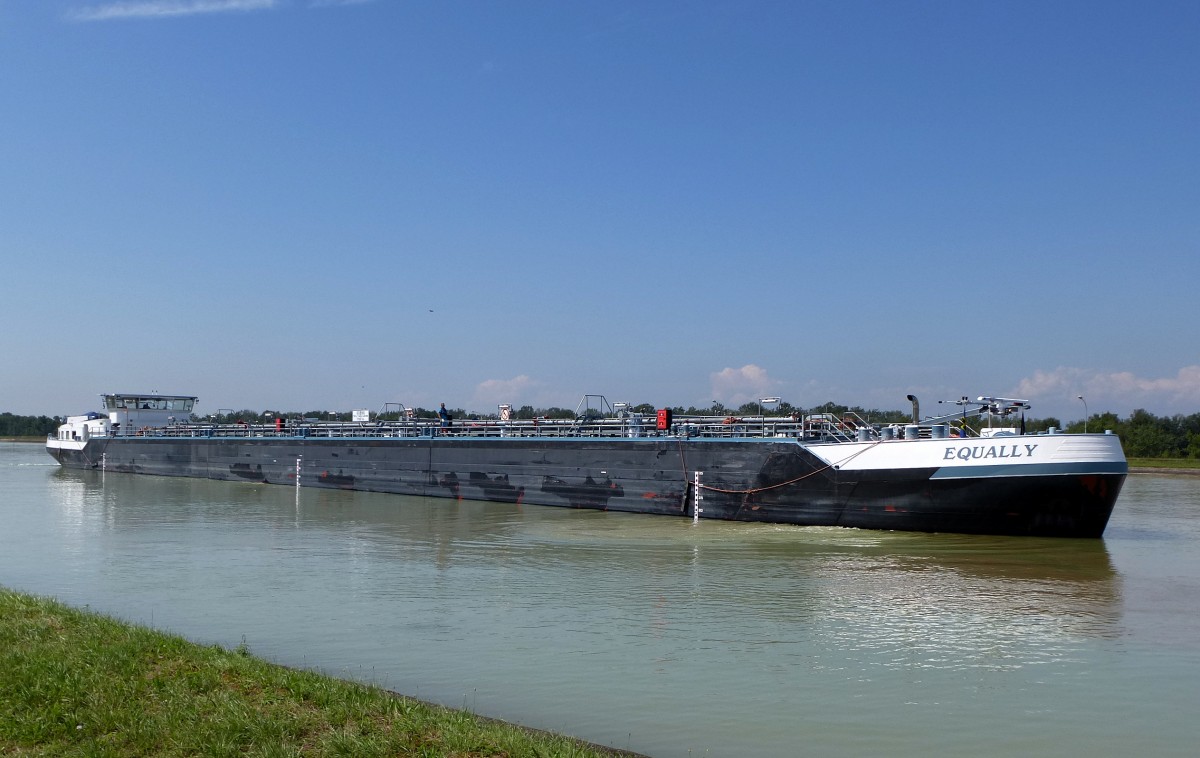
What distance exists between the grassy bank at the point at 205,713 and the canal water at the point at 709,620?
1571mm

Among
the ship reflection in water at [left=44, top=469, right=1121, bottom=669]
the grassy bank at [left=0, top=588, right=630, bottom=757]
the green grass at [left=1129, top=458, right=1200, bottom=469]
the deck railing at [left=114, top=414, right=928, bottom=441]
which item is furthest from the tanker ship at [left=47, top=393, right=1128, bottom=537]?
the green grass at [left=1129, top=458, right=1200, bottom=469]

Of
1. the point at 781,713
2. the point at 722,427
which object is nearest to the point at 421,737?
the point at 781,713

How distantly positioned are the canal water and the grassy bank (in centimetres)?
157

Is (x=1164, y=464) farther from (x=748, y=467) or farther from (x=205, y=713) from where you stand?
(x=205, y=713)

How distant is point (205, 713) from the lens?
23.4 ft

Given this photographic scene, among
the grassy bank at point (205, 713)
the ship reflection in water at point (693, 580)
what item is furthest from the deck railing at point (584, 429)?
the grassy bank at point (205, 713)

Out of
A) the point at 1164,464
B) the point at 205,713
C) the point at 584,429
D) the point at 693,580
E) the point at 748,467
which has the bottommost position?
the point at 1164,464

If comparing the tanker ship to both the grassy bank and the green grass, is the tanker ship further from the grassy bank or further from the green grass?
the green grass

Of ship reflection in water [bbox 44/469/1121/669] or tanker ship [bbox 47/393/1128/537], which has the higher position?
tanker ship [bbox 47/393/1128/537]

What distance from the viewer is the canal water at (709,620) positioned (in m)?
8.85

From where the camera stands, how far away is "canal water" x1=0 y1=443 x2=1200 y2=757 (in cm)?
885

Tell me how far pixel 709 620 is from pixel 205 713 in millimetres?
7795

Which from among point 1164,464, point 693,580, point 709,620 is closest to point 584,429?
point 693,580

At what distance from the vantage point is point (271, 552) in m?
20.7
